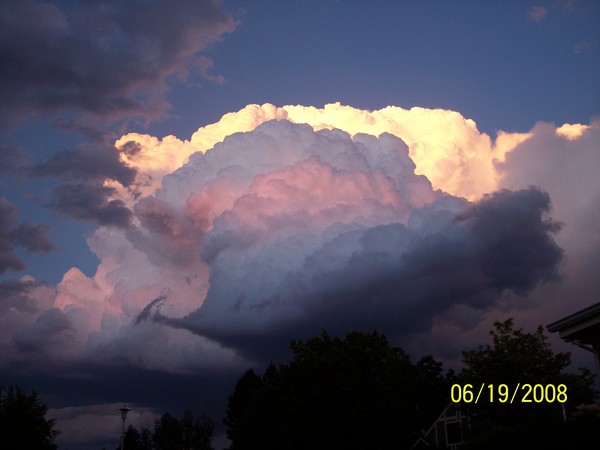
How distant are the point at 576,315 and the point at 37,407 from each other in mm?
32955

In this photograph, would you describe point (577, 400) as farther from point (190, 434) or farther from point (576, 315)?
point (190, 434)

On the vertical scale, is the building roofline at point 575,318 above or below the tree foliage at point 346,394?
above

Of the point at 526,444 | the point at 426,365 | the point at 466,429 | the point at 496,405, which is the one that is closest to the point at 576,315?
the point at 526,444

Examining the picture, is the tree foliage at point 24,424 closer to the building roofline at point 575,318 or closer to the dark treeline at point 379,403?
the dark treeline at point 379,403

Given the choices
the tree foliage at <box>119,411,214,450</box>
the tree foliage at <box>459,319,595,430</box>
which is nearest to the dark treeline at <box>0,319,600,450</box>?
the tree foliage at <box>459,319,595,430</box>

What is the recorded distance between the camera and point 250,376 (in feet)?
436

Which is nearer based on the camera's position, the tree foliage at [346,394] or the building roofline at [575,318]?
the building roofline at [575,318]

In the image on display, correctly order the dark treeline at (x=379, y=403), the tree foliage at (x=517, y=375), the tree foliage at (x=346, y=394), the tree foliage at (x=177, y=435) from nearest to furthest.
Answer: the dark treeline at (x=379, y=403), the tree foliage at (x=517, y=375), the tree foliage at (x=346, y=394), the tree foliage at (x=177, y=435)

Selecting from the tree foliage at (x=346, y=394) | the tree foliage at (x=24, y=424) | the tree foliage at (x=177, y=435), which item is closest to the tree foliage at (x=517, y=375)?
the tree foliage at (x=346, y=394)

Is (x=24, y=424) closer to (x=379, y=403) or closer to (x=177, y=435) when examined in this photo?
(x=379, y=403)

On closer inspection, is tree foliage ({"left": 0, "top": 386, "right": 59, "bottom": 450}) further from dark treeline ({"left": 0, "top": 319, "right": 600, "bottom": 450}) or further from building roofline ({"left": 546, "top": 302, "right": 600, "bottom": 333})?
building roofline ({"left": 546, "top": 302, "right": 600, "bottom": 333})

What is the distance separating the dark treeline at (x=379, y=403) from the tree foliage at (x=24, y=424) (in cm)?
6

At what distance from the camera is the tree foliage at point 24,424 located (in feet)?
116

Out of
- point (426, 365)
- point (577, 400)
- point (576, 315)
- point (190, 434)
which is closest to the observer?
point (576, 315)
